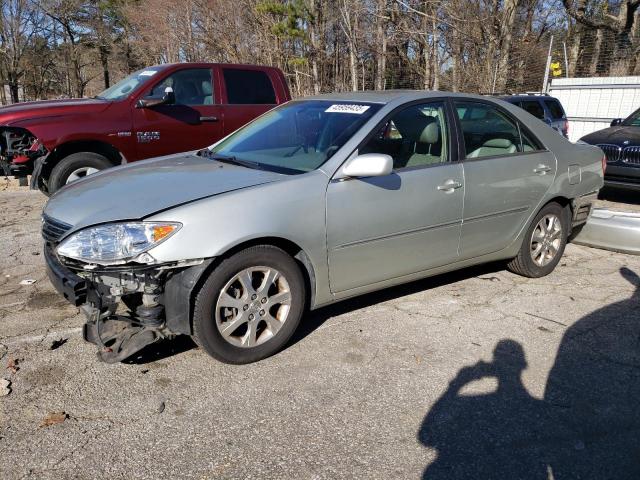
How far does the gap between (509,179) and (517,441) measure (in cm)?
234

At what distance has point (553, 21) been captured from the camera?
68.7 feet

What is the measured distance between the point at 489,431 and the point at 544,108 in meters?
10.9

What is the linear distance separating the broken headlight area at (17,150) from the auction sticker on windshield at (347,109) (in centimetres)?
419

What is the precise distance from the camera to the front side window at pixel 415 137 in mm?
3842

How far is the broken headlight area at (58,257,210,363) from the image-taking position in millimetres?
2945

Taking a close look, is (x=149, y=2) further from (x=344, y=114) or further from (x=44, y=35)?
(x=344, y=114)

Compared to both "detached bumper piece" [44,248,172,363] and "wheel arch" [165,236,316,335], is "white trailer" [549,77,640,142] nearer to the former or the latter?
"wheel arch" [165,236,316,335]

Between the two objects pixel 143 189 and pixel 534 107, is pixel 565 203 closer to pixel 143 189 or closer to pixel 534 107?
pixel 143 189

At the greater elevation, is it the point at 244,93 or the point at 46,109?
the point at 244,93

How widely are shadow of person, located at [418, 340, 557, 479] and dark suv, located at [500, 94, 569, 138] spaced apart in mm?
9605

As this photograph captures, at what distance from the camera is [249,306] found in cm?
323

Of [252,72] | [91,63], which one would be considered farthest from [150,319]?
[91,63]

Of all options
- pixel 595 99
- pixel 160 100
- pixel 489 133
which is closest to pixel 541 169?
pixel 489 133

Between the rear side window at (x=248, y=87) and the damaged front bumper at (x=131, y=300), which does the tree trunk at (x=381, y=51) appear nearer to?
the rear side window at (x=248, y=87)
